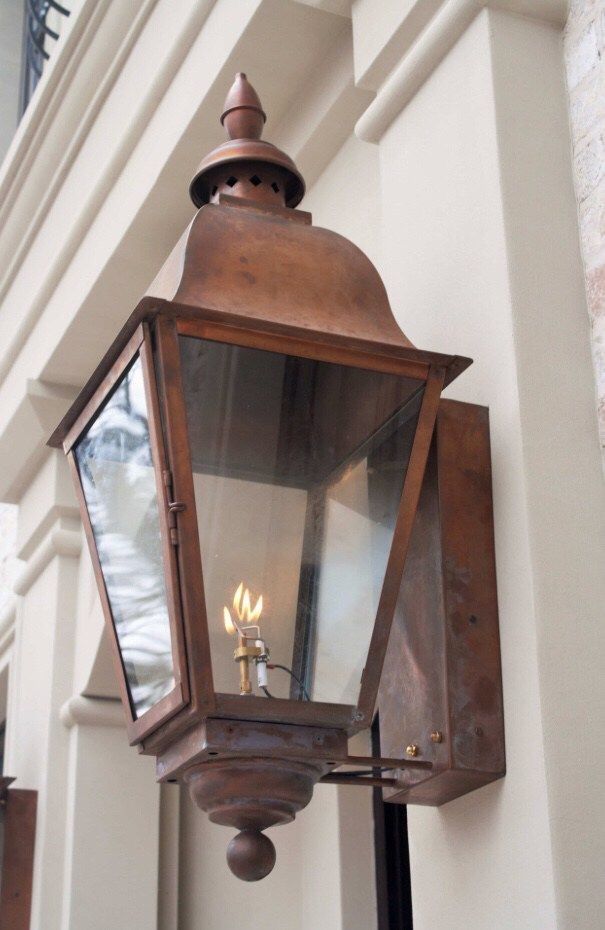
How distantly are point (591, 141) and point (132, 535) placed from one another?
100 cm

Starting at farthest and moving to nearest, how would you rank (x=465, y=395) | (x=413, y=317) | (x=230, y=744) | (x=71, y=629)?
(x=71, y=629), (x=413, y=317), (x=465, y=395), (x=230, y=744)

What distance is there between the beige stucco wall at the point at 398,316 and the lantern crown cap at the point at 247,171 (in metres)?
0.27

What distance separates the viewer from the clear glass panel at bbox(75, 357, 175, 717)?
6.58 ft

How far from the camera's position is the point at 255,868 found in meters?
1.95

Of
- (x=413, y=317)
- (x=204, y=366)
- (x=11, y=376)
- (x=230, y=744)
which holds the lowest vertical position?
(x=230, y=744)

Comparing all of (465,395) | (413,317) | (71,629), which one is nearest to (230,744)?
(465,395)

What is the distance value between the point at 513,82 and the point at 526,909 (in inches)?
52.8

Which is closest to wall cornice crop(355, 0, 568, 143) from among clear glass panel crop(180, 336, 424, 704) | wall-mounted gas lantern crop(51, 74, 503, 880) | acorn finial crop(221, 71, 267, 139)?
acorn finial crop(221, 71, 267, 139)

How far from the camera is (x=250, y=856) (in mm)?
1945

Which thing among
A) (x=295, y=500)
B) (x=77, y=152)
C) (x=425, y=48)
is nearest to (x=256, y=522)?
(x=295, y=500)

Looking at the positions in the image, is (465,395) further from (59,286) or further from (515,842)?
(59,286)

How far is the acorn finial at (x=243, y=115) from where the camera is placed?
2.51 m

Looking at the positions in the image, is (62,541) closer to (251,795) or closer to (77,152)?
(77,152)

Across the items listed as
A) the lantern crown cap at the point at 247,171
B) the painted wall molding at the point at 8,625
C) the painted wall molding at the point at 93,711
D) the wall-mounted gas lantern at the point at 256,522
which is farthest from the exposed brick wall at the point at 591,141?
the painted wall molding at the point at 8,625
